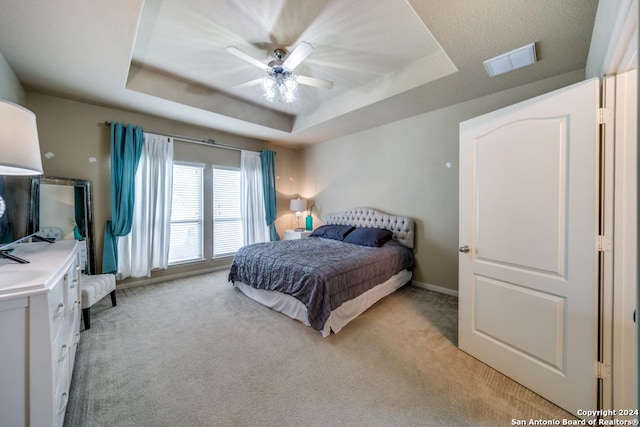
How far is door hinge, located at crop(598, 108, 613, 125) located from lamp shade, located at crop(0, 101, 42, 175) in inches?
121

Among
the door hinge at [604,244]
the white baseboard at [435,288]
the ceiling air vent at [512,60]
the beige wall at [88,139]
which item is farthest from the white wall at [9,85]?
the white baseboard at [435,288]

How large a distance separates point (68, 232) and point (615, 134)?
17.3 ft

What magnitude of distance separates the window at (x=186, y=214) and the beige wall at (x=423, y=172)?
2.77 meters

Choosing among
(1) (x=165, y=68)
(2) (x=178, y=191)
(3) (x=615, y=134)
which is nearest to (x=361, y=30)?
(3) (x=615, y=134)

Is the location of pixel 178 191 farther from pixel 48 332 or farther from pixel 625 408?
pixel 625 408

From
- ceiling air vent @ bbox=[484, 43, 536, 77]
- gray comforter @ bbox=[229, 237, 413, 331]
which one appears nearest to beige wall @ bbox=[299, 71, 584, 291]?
gray comforter @ bbox=[229, 237, 413, 331]

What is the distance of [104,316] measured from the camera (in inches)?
106

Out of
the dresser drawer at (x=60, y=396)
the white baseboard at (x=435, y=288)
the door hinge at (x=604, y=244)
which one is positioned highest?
the door hinge at (x=604, y=244)

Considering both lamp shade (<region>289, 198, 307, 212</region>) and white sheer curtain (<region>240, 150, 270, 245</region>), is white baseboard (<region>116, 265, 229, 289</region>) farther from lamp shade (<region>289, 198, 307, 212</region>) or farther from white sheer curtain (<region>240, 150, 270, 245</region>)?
lamp shade (<region>289, 198, 307, 212</region>)

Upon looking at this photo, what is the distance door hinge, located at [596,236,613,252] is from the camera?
4.43 ft

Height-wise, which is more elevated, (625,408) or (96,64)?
(96,64)

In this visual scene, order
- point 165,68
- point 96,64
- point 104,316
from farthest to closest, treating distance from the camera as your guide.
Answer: point 165,68 → point 104,316 → point 96,64

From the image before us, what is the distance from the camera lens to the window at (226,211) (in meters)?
4.56

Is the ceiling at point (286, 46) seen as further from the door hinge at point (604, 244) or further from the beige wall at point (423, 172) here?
the door hinge at point (604, 244)
